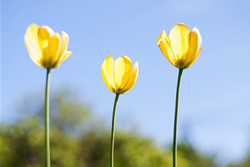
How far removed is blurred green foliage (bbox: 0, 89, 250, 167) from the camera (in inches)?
228

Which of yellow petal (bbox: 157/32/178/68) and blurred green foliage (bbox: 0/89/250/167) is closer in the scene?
yellow petal (bbox: 157/32/178/68)

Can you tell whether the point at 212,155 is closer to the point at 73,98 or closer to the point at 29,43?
the point at 73,98

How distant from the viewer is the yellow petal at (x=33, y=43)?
528 mm

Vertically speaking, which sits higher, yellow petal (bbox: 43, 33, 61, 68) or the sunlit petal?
yellow petal (bbox: 43, 33, 61, 68)

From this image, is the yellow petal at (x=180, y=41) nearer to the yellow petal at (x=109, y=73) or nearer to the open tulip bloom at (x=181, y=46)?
the open tulip bloom at (x=181, y=46)

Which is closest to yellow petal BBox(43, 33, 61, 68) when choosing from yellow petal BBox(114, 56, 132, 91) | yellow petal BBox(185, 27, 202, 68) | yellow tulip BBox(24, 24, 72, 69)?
yellow tulip BBox(24, 24, 72, 69)

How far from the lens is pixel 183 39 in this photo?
0.55m

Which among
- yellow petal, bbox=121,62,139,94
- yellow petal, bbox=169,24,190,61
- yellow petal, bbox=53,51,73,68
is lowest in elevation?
yellow petal, bbox=121,62,139,94

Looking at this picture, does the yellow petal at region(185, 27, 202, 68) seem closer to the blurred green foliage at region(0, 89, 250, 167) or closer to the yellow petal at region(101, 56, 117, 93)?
the yellow petal at region(101, 56, 117, 93)

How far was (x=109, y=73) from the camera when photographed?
22.7 inches

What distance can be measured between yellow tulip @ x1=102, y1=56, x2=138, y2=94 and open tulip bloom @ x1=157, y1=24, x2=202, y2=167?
0.06 meters

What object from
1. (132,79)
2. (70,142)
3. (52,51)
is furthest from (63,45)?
(70,142)

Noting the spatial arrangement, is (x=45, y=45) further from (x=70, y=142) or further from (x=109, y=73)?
(x=70, y=142)

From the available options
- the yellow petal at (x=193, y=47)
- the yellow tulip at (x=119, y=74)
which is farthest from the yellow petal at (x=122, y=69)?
the yellow petal at (x=193, y=47)
